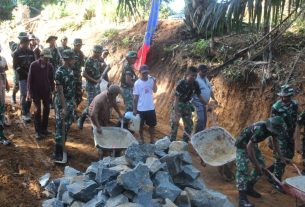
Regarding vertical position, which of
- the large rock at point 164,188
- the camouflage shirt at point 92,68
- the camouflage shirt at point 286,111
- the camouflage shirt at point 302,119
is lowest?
the large rock at point 164,188

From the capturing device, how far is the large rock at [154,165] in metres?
5.39

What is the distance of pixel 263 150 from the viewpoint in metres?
8.91

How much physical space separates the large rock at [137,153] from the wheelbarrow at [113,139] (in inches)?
34.0

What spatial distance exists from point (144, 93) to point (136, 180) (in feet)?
10.0

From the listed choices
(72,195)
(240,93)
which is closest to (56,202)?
(72,195)

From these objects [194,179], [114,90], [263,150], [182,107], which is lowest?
[263,150]

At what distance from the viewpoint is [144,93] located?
308 inches

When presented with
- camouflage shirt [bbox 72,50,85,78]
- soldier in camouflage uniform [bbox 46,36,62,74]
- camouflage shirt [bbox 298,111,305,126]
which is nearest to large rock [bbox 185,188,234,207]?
camouflage shirt [bbox 298,111,305,126]

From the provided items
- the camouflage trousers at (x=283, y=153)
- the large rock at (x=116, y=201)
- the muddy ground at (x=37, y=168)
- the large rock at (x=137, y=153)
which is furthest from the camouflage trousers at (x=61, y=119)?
the camouflage trousers at (x=283, y=153)

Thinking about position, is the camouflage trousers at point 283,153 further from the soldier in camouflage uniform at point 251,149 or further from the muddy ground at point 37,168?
the soldier in camouflage uniform at point 251,149

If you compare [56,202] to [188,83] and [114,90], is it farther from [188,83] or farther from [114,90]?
[188,83]

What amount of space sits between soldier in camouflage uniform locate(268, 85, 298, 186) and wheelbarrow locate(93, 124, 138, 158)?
2.33 meters

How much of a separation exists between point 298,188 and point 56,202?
311 centimetres

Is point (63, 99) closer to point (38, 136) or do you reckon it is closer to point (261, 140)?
point (38, 136)
